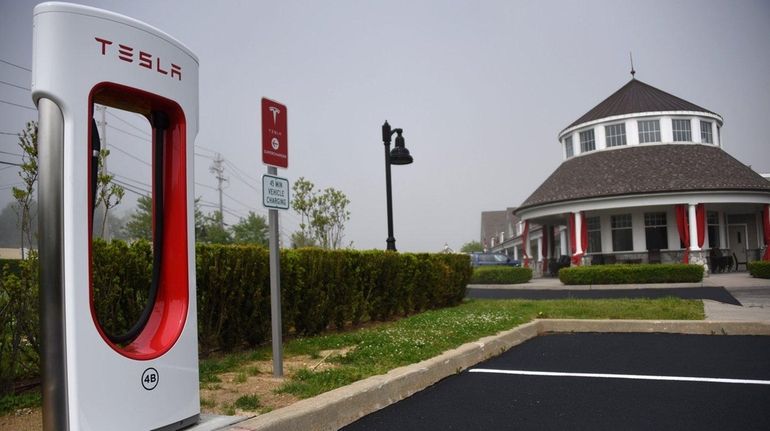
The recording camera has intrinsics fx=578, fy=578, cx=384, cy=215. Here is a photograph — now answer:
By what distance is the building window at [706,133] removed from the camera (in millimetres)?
30781

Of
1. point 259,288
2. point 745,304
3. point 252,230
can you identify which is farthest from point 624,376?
point 252,230

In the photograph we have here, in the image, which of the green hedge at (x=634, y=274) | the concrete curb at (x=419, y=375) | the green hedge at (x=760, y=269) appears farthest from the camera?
the green hedge at (x=634, y=274)

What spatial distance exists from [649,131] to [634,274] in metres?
10.5

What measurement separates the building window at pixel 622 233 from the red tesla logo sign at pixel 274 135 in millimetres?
27205

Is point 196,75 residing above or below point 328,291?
above

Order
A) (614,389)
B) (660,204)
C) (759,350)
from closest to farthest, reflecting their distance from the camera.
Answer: (614,389), (759,350), (660,204)

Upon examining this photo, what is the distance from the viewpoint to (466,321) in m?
10.1

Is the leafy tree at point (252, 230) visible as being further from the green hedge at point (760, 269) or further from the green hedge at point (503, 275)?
the green hedge at point (760, 269)

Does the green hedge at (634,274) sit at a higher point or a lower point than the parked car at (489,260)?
lower

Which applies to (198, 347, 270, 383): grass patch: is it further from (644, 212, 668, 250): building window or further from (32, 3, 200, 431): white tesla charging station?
(644, 212, 668, 250): building window

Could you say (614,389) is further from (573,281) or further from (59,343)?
(573,281)

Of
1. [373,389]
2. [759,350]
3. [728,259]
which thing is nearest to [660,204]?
[728,259]

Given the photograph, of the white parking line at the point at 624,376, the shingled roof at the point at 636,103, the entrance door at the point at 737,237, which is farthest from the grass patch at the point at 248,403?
the entrance door at the point at 737,237

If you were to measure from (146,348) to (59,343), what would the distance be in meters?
0.68
